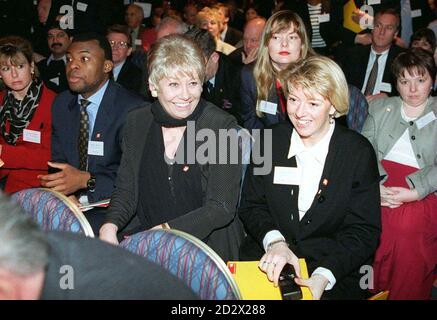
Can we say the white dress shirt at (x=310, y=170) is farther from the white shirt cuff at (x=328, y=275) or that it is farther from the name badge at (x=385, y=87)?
the name badge at (x=385, y=87)

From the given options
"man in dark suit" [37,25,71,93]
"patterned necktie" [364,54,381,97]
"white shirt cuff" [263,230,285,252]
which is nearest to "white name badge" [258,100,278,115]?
"white shirt cuff" [263,230,285,252]

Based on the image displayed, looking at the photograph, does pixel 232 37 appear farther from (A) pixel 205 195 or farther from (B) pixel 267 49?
(A) pixel 205 195

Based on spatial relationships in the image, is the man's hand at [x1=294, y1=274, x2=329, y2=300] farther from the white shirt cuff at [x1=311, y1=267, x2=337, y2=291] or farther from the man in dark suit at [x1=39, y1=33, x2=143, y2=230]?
the man in dark suit at [x1=39, y1=33, x2=143, y2=230]

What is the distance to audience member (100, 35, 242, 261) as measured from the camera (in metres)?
2.38

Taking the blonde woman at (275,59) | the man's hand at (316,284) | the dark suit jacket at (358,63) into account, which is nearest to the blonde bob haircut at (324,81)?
the man's hand at (316,284)

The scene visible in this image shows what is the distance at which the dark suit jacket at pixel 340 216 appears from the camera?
7.36 feet

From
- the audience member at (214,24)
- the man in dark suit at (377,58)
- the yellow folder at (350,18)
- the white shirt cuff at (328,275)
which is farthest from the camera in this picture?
the yellow folder at (350,18)

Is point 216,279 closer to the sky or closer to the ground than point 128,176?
closer to the ground

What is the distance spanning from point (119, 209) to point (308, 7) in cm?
513

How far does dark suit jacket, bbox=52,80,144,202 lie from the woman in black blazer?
3.70 feet

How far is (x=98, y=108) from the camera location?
10.5 feet

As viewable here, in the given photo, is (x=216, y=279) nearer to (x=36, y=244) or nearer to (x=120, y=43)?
(x=36, y=244)

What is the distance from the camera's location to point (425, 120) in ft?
10.1
